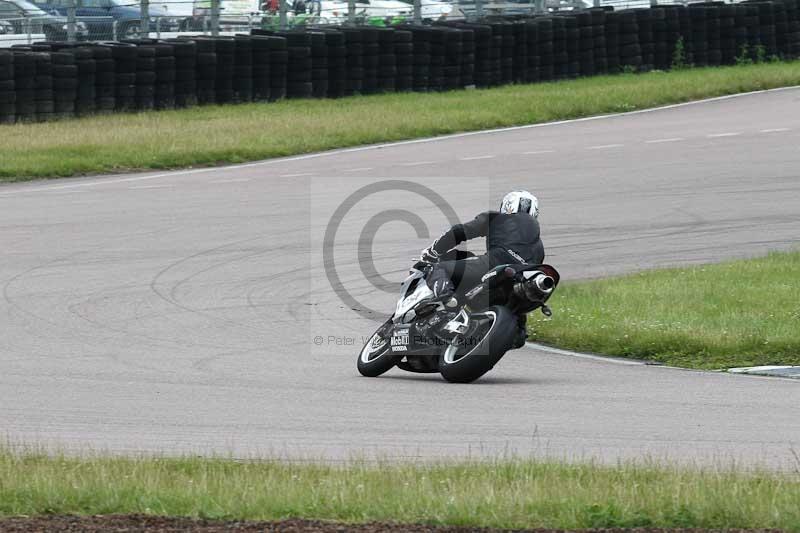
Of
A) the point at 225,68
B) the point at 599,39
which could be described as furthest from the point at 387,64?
the point at 599,39

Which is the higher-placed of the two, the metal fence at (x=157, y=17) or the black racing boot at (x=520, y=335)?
the metal fence at (x=157, y=17)

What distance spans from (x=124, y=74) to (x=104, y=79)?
391 mm

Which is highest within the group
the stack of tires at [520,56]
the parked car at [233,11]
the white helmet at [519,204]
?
the parked car at [233,11]

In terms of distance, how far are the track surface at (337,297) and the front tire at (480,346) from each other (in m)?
0.14

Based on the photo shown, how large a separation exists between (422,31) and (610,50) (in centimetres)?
519

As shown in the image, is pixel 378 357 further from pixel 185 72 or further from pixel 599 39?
pixel 599 39

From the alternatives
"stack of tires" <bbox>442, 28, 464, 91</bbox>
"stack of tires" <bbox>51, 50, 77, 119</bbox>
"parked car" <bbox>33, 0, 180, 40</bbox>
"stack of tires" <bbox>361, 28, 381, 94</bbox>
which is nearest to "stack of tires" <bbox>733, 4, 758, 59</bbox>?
"stack of tires" <bbox>442, 28, 464, 91</bbox>

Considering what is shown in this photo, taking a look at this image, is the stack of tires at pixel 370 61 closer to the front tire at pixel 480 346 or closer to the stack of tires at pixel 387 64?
the stack of tires at pixel 387 64

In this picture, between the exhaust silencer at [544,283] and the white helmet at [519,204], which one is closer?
the exhaust silencer at [544,283]

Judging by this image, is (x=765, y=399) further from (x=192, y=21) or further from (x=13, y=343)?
(x=192, y=21)

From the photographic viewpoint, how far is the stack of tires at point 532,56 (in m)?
30.3

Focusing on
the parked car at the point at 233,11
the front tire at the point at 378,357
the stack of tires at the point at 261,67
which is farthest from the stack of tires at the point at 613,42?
the front tire at the point at 378,357

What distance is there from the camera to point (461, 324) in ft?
31.9

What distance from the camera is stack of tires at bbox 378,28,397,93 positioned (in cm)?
2844
